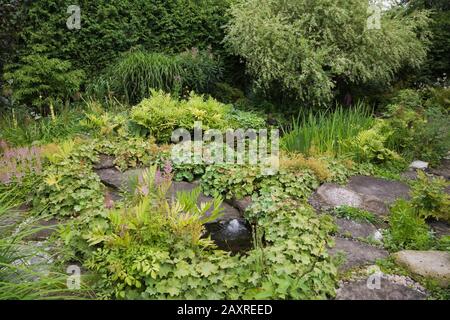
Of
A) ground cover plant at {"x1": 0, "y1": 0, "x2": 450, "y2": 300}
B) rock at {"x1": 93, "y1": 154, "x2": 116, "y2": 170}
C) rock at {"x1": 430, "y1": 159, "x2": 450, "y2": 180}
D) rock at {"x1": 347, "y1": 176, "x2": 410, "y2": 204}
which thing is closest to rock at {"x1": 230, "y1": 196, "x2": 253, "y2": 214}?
ground cover plant at {"x1": 0, "y1": 0, "x2": 450, "y2": 300}

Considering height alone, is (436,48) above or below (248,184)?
above

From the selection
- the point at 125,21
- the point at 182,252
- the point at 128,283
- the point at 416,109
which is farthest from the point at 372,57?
the point at 128,283

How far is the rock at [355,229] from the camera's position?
3.84 metres

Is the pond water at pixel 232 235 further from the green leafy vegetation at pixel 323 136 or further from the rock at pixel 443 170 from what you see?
the rock at pixel 443 170

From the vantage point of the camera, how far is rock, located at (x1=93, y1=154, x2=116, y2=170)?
514 cm

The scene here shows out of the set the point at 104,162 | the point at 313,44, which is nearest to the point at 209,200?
the point at 104,162

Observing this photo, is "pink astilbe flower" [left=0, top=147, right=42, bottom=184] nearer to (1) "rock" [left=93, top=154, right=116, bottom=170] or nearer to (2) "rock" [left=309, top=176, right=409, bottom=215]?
(1) "rock" [left=93, top=154, right=116, bottom=170]

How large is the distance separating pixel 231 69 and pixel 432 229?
18.9 ft

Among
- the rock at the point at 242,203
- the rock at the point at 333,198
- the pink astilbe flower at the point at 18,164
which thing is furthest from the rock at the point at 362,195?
the pink astilbe flower at the point at 18,164

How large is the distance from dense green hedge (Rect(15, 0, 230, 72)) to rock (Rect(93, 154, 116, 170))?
328 cm

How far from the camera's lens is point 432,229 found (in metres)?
3.97

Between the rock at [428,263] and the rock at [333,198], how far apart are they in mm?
1070

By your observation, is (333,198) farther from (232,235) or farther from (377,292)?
(377,292)
